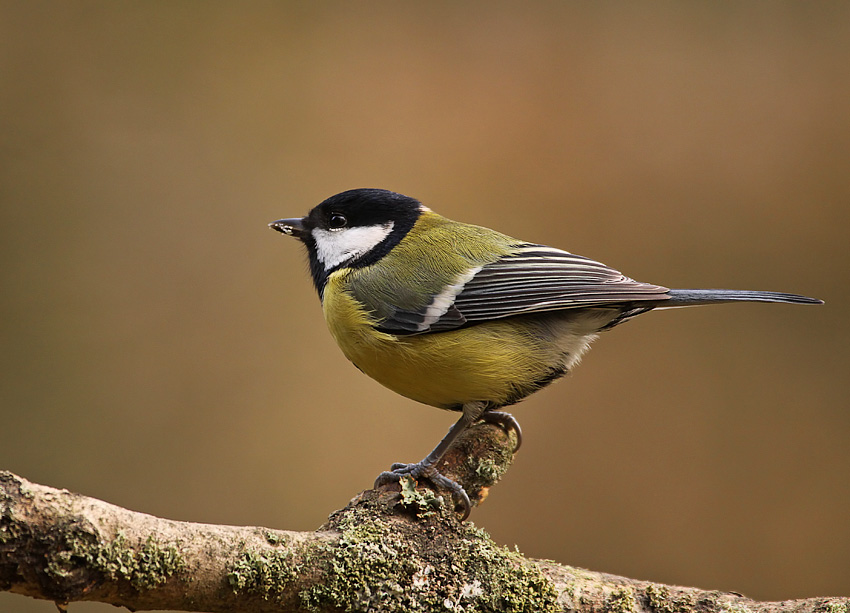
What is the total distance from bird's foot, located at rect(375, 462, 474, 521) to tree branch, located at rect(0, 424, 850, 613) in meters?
0.11

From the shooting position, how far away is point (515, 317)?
1.58m

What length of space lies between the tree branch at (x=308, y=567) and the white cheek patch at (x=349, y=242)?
2.21ft

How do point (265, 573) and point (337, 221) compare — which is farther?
point (337, 221)

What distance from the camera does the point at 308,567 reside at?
109cm

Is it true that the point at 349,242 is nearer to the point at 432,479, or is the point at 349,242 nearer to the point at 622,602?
the point at 432,479

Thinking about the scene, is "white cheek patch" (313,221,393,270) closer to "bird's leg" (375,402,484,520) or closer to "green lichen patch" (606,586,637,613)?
"bird's leg" (375,402,484,520)

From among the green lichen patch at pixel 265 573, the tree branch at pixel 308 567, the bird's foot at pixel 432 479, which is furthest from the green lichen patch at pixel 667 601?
the green lichen patch at pixel 265 573

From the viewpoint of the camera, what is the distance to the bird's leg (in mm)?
1440

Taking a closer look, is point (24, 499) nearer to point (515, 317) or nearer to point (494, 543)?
point (494, 543)

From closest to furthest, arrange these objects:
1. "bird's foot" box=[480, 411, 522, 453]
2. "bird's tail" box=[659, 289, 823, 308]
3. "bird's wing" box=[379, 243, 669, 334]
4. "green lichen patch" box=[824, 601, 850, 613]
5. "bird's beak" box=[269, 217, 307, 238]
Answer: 1. "green lichen patch" box=[824, 601, 850, 613]
2. "bird's tail" box=[659, 289, 823, 308]
3. "bird's wing" box=[379, 243, 669, 334]
4. "bird's foot" box=[480, 411, 522, 453]
5. "bird's beak" box=[269, 217, 307, 238]

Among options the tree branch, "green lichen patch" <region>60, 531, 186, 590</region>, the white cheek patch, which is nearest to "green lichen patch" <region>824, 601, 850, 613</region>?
the tree branch

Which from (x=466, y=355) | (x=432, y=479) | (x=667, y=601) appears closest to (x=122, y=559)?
(x=432, y=479)

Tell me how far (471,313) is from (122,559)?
85 centimetres

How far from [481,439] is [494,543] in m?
0.41
